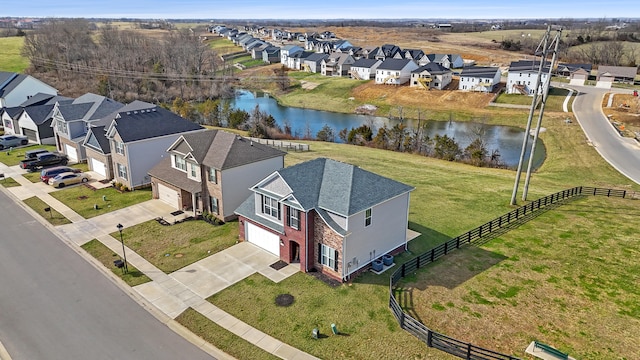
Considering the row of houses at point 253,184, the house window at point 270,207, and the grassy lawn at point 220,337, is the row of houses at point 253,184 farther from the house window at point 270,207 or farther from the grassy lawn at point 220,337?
the grassy lawn at point 220,337

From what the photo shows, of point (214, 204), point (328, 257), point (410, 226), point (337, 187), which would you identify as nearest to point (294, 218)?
point (328, 257)

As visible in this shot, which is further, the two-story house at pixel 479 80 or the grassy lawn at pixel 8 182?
the two-story house at pixel 479 80

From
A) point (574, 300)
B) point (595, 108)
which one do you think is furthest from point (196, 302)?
point (595, 108)

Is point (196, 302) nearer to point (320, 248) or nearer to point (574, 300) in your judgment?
point (320, 248)

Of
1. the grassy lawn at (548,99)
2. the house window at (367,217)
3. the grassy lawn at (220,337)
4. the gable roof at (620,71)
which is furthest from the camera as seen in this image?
the gable roof at (620,71)

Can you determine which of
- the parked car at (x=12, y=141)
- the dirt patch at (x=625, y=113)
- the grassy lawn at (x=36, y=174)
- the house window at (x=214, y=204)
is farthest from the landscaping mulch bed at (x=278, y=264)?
the dirt patch at (x=625, y=113)

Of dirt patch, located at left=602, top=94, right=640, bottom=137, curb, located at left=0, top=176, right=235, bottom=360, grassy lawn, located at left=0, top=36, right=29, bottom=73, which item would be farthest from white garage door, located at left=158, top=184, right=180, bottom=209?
grassy lawn, located at left=0, top=36, right=29, bottom=73
